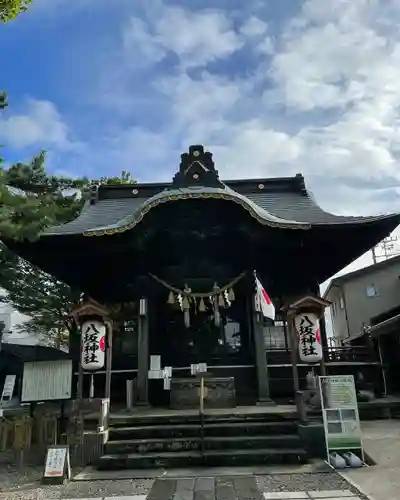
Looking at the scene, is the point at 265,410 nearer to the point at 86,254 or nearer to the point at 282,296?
the point at 282,296

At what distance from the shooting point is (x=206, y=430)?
7496 millimetres

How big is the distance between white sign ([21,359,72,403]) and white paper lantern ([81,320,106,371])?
402 millimetres

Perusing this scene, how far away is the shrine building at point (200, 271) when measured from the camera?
9984 millimetres

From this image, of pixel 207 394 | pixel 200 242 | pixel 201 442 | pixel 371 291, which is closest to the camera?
pixel 201 442

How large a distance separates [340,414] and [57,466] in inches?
178

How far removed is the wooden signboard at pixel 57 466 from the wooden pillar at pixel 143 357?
3.32 m

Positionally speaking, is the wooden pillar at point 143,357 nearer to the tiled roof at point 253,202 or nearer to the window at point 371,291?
the tiled roof at point 253,202

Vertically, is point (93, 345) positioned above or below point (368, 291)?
below

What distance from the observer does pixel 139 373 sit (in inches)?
388

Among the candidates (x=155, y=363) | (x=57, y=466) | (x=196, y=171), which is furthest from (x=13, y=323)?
(x=57, y=466)

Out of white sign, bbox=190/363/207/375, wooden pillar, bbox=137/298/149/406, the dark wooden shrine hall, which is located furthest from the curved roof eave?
white sign, bbox=190/363/207/375

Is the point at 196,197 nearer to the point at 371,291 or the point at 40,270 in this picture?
the point at 40,270

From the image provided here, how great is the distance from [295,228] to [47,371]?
6.13m

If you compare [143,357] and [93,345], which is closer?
[93,345]
